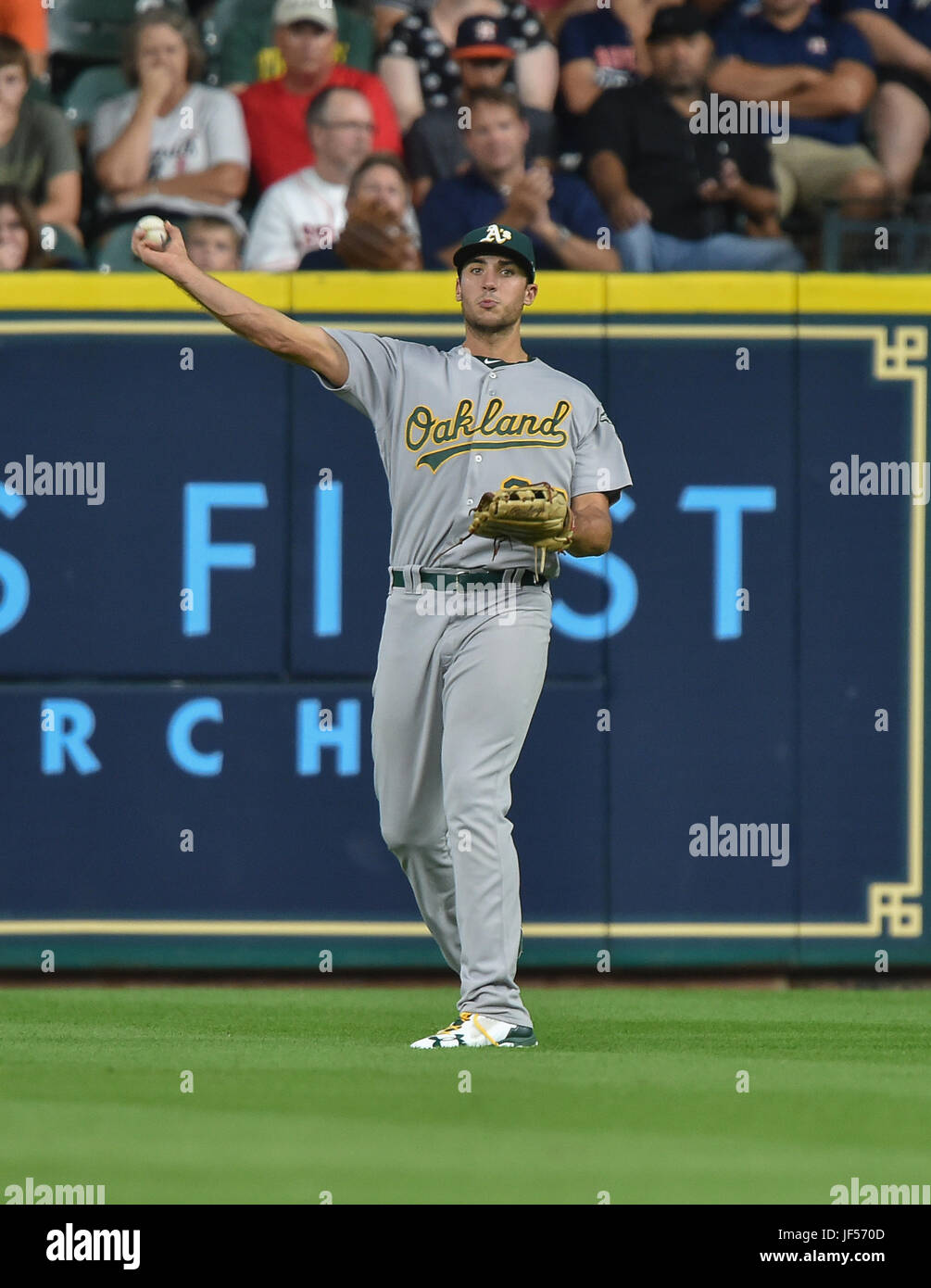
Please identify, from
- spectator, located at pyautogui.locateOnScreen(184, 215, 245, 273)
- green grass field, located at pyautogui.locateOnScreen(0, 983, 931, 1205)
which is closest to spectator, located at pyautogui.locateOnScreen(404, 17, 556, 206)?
spectator, located at pyautogui.locateOnScreen(184, 215, 245, 273)

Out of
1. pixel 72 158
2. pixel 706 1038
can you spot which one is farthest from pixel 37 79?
pixel 706 1038

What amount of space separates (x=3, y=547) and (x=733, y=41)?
138 inches

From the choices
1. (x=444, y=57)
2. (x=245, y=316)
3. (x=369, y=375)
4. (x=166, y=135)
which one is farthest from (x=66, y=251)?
(x=245, y=316)

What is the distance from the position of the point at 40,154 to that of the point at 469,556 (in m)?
3.33

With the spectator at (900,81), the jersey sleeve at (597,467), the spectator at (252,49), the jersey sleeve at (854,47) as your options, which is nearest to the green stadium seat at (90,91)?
the spectator at (252,49)

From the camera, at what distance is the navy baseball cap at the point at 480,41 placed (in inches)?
331

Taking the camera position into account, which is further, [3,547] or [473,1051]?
[3,547]

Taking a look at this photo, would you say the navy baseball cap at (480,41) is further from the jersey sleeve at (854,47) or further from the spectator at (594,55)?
the jersey sleeve at (854,47)

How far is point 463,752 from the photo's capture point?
550cm

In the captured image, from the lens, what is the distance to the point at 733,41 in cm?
865

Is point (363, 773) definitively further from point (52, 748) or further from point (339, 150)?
point (339, 150)

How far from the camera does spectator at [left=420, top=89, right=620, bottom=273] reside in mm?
7941

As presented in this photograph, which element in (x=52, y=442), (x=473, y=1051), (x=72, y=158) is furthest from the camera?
(x=72, y=158)

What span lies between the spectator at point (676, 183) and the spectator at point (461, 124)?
0.19 meters
